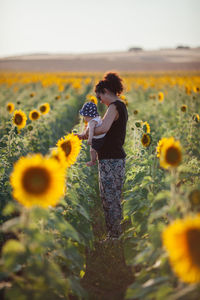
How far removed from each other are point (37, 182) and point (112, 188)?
6.67ft

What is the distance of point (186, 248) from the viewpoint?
1.53 meters

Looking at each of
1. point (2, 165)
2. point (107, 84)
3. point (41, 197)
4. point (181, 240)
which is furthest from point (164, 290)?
point (2, 165)

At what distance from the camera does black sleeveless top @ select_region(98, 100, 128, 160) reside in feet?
11.7

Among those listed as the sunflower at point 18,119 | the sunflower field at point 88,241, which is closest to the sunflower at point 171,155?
the sunflower field at point 88,241

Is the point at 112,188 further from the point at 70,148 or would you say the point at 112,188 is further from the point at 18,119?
the point at 18,119

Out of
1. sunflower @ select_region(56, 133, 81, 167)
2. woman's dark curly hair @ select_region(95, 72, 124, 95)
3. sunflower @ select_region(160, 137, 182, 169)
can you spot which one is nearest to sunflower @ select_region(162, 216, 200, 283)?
sunflower @ select_region(160, 137, 182, 169)

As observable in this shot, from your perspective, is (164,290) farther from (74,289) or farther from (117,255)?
(117,255)

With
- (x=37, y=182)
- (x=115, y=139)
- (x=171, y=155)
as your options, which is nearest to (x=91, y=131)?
(x=115, y=139)

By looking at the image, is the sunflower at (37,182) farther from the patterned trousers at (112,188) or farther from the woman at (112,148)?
the patterned trousers at (112,188)

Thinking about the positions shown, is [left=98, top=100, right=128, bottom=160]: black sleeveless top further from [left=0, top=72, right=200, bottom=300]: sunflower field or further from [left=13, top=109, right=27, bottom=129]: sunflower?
[left=13, top=109, right=27, bottom=129]: sunflower

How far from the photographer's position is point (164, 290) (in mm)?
1773

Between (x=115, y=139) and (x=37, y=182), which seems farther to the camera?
(x=115, y=139)

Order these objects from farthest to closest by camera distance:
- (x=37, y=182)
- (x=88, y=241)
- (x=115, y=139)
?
(x=115, y=139) → (x=88, y=241) → (x=37, y=182)

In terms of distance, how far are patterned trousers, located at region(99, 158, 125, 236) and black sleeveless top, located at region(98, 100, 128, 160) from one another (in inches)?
2.8
